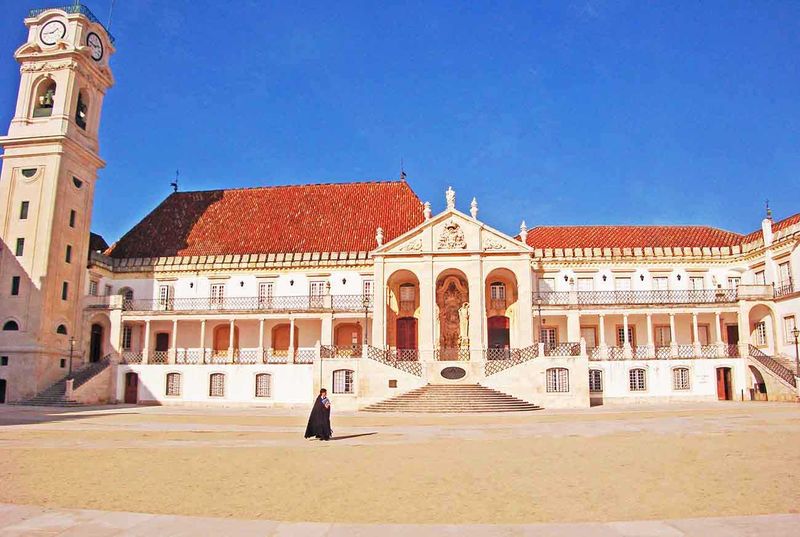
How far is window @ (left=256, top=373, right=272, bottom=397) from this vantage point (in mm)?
34469

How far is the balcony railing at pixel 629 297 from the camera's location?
37.1 metres

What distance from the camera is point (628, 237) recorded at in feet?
135

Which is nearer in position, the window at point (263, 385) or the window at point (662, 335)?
the window at point (263, 385)

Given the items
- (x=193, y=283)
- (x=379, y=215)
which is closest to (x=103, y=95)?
(x=193, y=283)

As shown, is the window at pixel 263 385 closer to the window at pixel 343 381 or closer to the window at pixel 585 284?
the window at pixel 343 381

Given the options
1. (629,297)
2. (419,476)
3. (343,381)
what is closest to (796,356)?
(629,297)

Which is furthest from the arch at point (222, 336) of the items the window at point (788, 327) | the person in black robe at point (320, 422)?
the window at point (788, 327)

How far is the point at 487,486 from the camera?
9328 millimetres

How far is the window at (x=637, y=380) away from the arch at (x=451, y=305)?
937 centimetres

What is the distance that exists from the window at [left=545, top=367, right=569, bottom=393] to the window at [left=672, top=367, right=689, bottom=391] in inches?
298

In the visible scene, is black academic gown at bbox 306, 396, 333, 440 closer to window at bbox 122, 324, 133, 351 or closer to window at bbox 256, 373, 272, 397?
window at bbox 256, 373, 272, 397

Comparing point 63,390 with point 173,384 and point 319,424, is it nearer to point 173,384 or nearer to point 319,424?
point 173,384

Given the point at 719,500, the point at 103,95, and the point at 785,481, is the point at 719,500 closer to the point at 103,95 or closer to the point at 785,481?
the point at 785,481

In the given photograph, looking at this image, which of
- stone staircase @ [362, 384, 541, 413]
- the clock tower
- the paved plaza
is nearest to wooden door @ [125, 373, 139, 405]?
the clock tower
